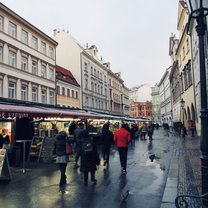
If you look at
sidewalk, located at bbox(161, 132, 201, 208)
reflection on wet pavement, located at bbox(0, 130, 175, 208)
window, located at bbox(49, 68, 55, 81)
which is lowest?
reflection on wet pavement, located at bbox(0, 130, 175, 208)

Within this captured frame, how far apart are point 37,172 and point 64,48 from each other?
122ft

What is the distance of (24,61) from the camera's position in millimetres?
27078

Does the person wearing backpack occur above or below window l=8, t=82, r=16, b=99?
below

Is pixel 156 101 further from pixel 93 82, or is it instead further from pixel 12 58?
pixel 12 58

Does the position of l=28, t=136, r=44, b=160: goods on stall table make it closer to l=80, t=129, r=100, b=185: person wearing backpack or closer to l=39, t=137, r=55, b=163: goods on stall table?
l=39, t=137, r=55, b=163: goods on stall table

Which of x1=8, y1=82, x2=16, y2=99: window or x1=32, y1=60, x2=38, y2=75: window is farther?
x1=32, y1=60, x2=38, y2=75: window

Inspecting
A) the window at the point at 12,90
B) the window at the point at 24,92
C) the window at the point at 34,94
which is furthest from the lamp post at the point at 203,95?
the window at the point at 34,94

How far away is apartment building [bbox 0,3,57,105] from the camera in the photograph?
78.4 feet

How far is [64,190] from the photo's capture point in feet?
23.7

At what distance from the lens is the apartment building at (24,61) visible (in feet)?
78.4

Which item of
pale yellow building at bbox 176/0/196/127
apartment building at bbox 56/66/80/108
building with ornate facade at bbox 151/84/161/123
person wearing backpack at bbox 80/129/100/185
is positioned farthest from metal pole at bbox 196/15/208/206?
building with ornate facade at bbox 151/84/161/123

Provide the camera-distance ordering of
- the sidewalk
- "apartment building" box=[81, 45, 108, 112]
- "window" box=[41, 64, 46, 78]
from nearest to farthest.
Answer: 1. the sidewalk
2. "window" box=[41, 64, 46, 78]
3. "apartment building" box=[81, 45, 108, 112]

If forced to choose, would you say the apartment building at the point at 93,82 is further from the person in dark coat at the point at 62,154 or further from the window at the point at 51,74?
the person in dark coat at the point at 62,154

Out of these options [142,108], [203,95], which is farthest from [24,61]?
[142,108]
